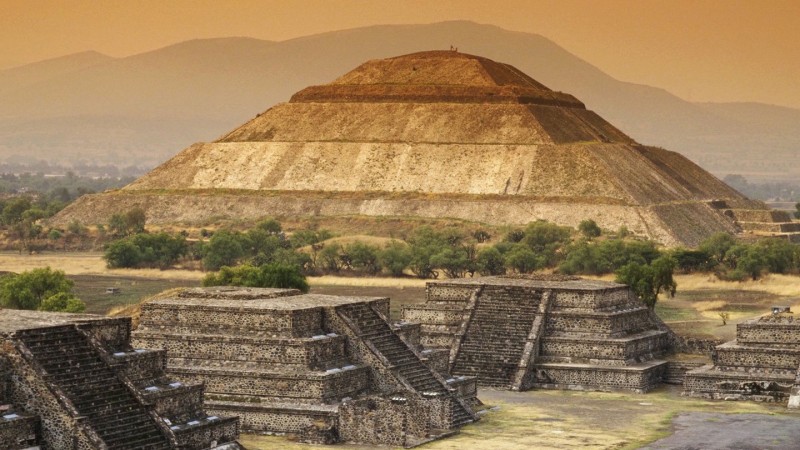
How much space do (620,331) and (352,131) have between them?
350 ft

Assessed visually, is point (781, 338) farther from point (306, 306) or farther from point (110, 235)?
point (110, 235)

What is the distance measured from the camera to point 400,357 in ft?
145

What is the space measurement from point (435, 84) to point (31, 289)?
103m

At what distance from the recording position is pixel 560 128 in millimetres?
155625

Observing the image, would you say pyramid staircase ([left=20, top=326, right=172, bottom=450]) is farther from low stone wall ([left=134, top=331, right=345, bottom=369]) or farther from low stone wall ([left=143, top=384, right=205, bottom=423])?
low stone wall ([left=134, top=331, right=345, bottom=369])

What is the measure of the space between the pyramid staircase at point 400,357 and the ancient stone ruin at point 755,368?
9.94m

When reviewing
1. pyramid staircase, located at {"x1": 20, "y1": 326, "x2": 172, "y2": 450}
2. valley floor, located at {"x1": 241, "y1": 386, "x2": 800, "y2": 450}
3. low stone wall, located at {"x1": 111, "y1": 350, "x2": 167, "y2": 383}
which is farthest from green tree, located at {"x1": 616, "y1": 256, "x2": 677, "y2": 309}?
pyramid staircase, located at {"x1": 20, "y1": 326, "x2": 172, "y2": 450}

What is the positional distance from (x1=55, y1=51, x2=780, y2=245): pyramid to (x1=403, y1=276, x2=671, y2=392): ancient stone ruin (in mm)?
70784

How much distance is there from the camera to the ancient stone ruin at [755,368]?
49.5 meters

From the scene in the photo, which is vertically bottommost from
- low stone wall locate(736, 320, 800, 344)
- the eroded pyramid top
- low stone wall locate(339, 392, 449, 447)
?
low stone wall locate(339, 392, 449, 447)

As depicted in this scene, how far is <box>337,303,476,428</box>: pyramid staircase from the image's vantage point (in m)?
43.3

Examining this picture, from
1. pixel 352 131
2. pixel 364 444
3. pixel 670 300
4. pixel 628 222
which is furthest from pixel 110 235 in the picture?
pixel 364 444

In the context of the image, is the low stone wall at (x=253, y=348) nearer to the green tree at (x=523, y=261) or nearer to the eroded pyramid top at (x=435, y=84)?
the green tree at (x=523, y=261)

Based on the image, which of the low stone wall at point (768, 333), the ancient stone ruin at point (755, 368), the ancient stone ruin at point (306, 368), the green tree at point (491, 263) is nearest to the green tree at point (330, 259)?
the green tree at point (491, 263)
